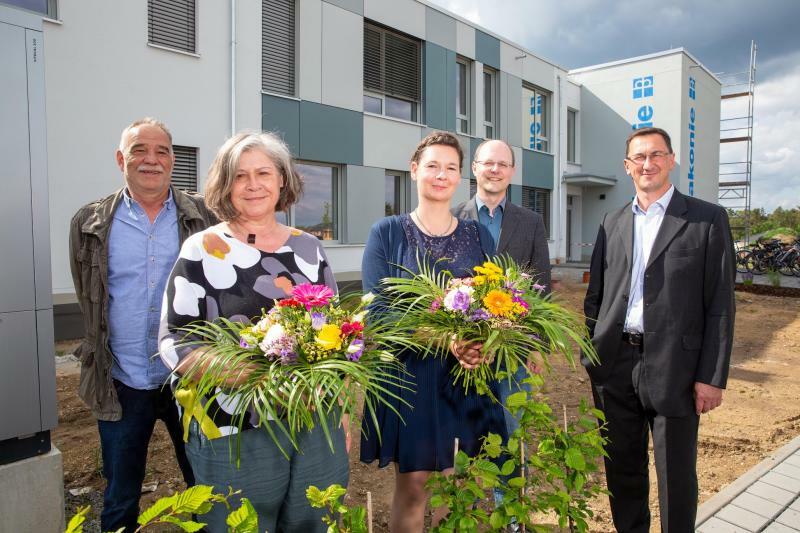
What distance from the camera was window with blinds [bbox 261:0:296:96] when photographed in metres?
10.5

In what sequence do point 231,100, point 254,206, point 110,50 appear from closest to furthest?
point 254,206 → point 110,50 → point 231,100

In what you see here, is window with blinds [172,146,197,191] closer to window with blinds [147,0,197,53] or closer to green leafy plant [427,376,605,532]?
window with blinds [147,0,197,53]

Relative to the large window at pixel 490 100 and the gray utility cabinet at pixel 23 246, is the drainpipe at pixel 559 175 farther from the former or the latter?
the gray utility cabinet at pixel 23 246

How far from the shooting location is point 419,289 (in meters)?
1.95

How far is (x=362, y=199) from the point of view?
12297 millimetres

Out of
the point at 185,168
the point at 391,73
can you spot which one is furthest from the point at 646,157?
the point at 391,73

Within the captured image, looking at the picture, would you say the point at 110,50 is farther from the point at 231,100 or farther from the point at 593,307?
the point at 593,307

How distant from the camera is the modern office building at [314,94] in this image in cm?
809

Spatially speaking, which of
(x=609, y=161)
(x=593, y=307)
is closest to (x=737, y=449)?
(x=593, y=307)

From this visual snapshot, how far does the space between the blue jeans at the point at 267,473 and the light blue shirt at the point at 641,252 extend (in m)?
1.71

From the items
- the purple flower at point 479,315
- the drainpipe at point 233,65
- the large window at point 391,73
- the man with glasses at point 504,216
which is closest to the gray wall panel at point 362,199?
the large window at point 391,73

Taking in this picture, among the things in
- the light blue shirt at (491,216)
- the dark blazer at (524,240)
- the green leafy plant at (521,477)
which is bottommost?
the green leafy plant at (521,477)

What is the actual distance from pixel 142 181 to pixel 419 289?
56.2 inches

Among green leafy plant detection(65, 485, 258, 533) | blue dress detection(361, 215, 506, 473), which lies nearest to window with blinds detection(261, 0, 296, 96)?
blue dress detection(361, 215, 506, 473)
